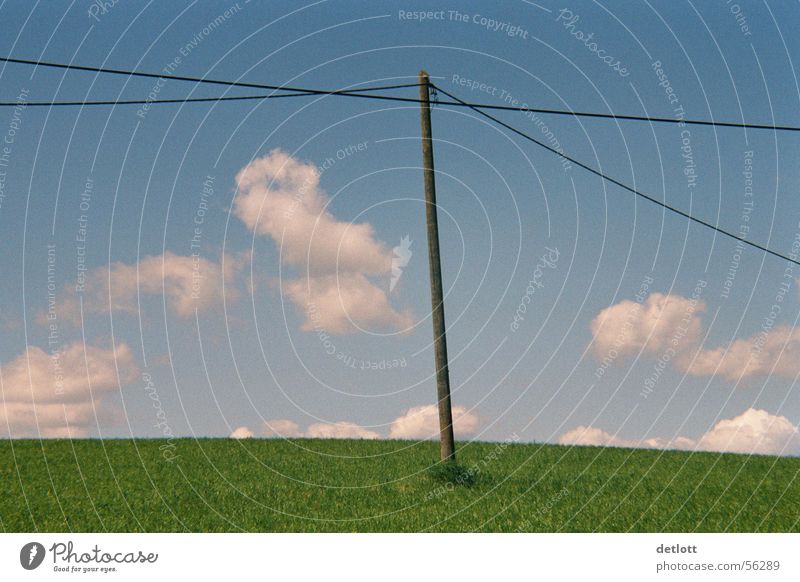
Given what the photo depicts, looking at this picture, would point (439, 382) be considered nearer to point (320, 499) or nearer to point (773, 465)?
point (320, 499)

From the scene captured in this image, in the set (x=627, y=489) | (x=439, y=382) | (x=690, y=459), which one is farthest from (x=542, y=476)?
(x=690, y=459)

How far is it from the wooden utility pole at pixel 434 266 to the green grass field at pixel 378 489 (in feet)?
6.73

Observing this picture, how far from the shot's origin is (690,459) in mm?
31000

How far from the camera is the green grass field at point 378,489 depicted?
18156mm
